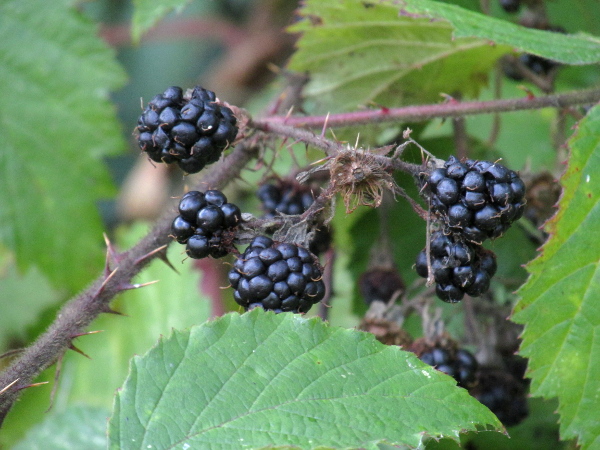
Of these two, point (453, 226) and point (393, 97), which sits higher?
point (453, 226)

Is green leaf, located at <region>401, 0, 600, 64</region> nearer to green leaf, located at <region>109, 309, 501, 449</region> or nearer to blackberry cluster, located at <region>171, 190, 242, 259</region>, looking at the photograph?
blackberry cluster, located at <region>171, 190, 242, 259</region>

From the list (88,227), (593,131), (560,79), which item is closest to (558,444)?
(593,131)

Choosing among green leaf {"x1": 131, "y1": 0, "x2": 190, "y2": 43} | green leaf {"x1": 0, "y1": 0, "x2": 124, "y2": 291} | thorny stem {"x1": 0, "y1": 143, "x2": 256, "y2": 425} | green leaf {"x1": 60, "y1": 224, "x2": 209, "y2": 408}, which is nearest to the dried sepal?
thorny stem {"x1": 0, "y1": 143, "x2": 256, "y2": 425}

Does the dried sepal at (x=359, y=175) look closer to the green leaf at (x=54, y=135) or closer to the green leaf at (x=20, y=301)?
the green leaf at (x=54, y=135)

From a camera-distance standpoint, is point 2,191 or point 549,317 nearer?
point 549,317

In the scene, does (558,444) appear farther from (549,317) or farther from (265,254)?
(265,254)

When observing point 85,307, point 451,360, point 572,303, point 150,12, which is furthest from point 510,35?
point 150,12

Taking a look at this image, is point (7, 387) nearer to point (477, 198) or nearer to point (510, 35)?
point (477, 198)

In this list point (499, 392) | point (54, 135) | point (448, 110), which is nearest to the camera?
point (448, 110)
